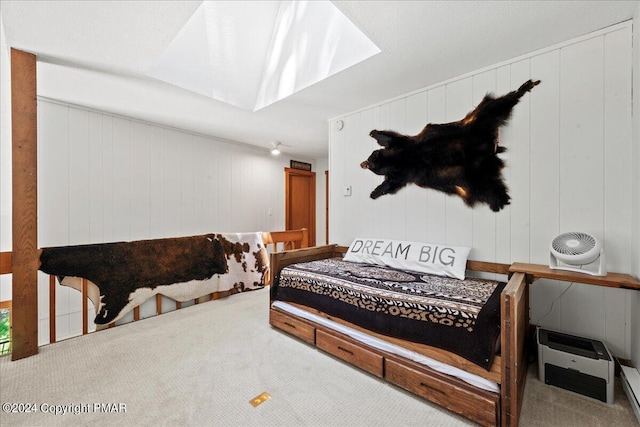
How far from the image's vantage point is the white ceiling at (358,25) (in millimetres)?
1617

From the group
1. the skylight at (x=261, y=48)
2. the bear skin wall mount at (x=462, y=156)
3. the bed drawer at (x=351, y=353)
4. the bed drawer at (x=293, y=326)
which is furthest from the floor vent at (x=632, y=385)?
the skylight at (x=261, y=48)

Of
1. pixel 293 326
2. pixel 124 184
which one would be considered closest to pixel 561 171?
pixel 293 326

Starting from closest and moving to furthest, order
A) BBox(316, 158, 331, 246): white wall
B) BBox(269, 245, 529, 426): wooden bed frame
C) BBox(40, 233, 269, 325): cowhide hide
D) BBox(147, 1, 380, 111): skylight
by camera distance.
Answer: BBox(269, 245, 529, 426): wooden bed frame < BBox(147, 1, 380, 111): skylight < BBox(40, 233, 269, 325): cowhide hide < BBox(316, 158, 331, 246): white wall

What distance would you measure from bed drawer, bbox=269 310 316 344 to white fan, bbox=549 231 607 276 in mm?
1778

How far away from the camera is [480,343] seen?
136cm

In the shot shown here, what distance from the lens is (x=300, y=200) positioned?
223 inches

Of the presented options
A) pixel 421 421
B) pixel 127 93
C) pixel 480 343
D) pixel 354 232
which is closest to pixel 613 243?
pixel 480 343

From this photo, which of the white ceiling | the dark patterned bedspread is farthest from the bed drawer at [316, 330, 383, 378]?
the white ceiling

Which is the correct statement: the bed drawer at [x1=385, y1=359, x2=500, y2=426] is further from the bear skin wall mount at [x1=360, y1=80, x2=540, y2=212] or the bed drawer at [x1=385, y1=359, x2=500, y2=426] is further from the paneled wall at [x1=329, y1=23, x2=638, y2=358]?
the bear skin wall mount at [x1=360, y1=80, x2=540, y2=212]

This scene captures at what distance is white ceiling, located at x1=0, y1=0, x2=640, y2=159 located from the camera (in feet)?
5.31

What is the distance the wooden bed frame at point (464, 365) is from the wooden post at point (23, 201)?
206 centimetres

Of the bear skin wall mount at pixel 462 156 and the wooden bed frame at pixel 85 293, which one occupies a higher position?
the bear skin wall mount at pixel 462 156

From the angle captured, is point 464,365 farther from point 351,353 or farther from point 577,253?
point 577,253

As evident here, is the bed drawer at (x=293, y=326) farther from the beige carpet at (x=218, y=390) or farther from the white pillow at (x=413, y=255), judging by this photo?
the white pillow at (x=413, y=255)
